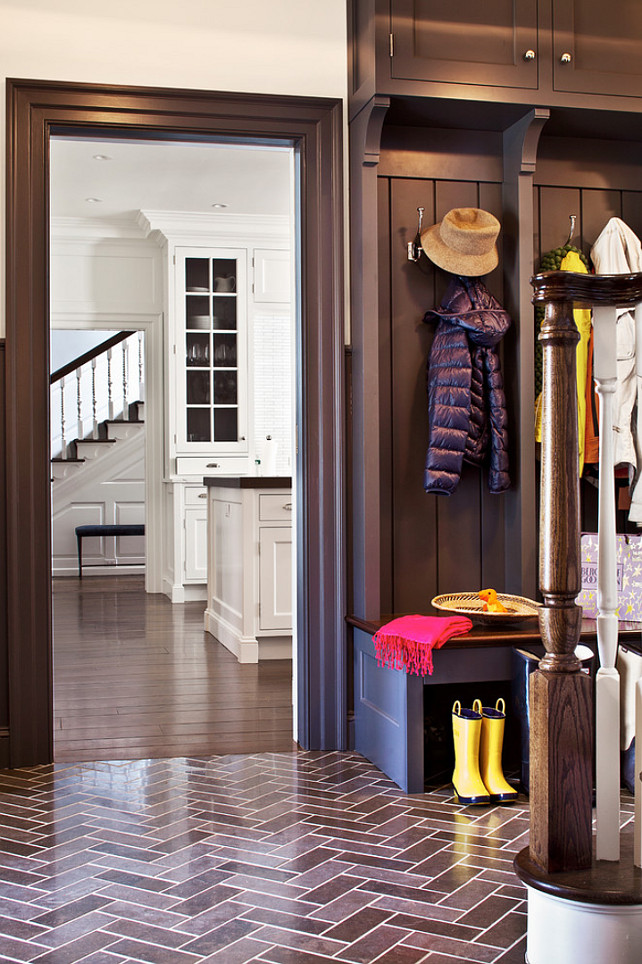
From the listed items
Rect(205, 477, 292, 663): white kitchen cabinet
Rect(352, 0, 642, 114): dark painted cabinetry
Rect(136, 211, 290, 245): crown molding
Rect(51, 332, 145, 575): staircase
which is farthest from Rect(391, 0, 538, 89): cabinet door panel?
Rect(51, 332, 145, 575): staircase

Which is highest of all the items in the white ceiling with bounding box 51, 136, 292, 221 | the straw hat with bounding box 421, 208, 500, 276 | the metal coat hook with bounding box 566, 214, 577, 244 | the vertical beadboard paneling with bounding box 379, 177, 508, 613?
the white ceiling with bounding box 51, 136, 292, 221

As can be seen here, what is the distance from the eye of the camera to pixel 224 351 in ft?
26.4

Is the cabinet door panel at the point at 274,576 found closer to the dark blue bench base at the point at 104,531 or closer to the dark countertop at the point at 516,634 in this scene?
the dark countertop at the point at 516,634

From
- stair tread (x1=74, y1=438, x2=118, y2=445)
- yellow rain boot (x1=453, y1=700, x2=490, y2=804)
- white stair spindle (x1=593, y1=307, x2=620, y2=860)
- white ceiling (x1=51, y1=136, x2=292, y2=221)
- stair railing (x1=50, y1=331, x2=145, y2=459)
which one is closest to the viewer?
white stair spindle (x1=593, y1=307, x2=620, y2=860)

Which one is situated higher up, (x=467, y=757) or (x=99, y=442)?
(x=99, y=442)

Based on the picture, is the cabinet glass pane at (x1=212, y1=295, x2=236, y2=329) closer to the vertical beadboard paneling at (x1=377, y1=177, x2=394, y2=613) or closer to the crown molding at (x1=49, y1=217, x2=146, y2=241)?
the crown molding at (x1=49, y1=217, x2=146, y2=241)

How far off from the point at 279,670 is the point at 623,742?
7.85 feet

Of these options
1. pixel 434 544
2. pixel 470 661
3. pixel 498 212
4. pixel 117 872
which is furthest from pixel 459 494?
pixel 117 872

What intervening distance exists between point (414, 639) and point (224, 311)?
5.59 m

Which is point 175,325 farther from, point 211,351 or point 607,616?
point 607,616

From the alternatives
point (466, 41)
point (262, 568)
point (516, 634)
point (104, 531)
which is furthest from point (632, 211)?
point (104, 531)

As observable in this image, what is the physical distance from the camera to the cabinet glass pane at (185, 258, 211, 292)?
7.95 meters

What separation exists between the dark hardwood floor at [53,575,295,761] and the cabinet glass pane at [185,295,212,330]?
2.50 meters

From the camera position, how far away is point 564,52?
3.35 meters
